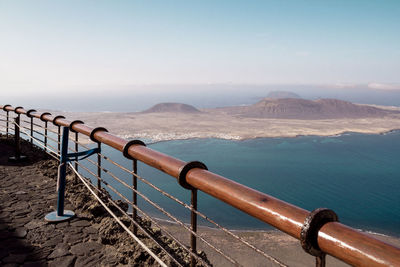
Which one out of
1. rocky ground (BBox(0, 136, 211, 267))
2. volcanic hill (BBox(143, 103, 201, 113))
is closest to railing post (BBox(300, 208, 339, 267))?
rocky ground (BBox(0, 136, 211, 267))

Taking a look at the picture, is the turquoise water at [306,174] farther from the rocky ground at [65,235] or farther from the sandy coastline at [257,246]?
the rocky ground at [65,235]

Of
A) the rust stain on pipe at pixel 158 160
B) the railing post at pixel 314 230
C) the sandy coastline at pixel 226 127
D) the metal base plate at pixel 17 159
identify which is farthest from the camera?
the sandy coastline at pixel 226 127

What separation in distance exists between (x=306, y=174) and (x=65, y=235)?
50.0 metres

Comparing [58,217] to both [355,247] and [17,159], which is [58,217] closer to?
[17,159]

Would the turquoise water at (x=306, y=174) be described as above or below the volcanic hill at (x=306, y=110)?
below

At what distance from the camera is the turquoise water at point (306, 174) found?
34844 mm

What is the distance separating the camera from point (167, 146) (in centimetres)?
6444

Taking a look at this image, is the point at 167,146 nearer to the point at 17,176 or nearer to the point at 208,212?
the point at 208,212

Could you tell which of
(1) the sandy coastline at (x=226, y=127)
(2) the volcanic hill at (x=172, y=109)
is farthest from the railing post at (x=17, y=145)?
(2) the volcanic hill at (x=172, y=109)

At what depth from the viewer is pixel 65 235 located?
310 centimetres

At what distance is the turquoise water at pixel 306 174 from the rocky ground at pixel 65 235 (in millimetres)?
28890

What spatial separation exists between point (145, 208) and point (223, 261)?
13611mm

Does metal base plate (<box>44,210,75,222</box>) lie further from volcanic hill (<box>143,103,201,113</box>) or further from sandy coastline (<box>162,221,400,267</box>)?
volcanic hill (<box>143,103,201,113</box>)

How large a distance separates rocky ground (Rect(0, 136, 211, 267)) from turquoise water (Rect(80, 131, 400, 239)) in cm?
2889
